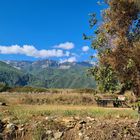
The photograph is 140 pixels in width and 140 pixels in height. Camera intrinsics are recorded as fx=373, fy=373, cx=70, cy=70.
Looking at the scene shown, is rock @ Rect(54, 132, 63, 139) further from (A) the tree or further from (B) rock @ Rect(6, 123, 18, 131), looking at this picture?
(A) the tree

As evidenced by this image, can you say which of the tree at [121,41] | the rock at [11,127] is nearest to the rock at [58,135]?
the rock at [11,127]

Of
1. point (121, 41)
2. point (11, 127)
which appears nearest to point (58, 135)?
Result: point (11, 127)

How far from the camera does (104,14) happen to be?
17688mm

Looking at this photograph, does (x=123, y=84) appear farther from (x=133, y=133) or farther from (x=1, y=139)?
(x=1, y=139)

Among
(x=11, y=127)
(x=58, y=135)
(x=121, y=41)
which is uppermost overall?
(x=121, y=41)

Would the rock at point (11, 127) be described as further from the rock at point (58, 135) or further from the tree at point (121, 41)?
the tree at point (121, 41)

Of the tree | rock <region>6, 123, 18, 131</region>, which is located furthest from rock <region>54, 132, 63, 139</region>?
the tree

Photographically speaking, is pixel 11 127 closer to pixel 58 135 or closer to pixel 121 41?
pixel 58 135

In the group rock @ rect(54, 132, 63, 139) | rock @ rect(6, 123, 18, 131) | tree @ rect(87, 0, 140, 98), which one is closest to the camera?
rock @ rect(54, 132, 63, 139)

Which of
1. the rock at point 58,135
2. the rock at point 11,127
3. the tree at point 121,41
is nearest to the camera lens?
the rock at point 58,135

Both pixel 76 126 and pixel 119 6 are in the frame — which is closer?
pixel 76 126

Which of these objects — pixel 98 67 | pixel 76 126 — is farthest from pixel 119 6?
pixel 76 126

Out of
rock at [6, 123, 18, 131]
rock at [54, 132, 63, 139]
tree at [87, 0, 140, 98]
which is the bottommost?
rock at [54, 132, 63, 139]

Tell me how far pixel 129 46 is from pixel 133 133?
4.67 m
